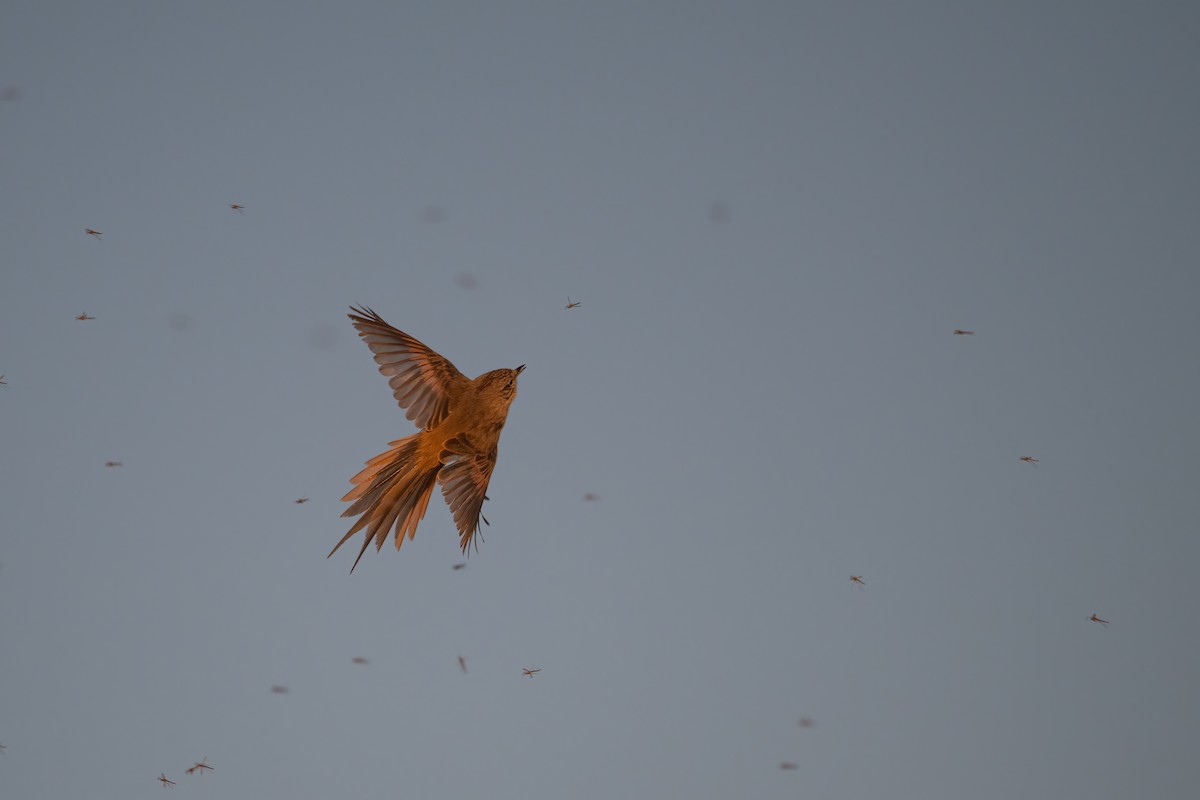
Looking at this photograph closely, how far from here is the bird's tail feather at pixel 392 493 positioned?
9984mm

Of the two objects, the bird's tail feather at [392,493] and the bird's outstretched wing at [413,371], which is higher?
the bird's outstretched wing at [413,371]

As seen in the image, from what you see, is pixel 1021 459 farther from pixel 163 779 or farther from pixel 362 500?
pixel 163 779

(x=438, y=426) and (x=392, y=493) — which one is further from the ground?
(x=438, y=426)

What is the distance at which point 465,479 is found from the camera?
10.7 meters

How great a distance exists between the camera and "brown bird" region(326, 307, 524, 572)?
10.5m

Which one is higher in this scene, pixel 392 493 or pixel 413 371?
pixel 413 371

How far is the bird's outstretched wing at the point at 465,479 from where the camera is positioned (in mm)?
10578

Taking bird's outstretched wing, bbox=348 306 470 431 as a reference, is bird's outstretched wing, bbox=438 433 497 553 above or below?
below

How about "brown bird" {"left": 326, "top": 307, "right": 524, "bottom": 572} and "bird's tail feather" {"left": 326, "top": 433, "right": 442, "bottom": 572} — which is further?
"brown bird" {"left": 326, "top": 307, "right": 524, "bottom": 572}

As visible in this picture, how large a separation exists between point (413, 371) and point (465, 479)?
115 centimetres

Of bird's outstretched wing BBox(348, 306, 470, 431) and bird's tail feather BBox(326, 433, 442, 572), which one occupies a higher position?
bird's outstretched wing BBox(348, 306, 470, 431)

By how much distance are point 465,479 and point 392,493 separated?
2.49 feet

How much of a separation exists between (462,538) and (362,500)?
1.09 meters

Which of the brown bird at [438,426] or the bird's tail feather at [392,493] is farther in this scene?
the brown bird at [438,426]
